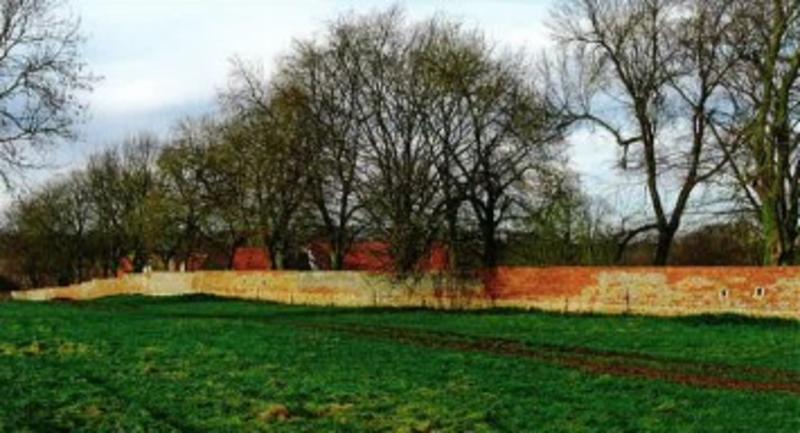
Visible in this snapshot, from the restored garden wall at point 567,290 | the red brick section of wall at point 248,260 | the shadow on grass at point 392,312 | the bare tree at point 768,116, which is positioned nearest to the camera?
the shadow on grass at point 392,312

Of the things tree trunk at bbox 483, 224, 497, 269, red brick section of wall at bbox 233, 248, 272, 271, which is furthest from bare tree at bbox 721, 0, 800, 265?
red brick section of wall at bbox 233, 248, 272, 271

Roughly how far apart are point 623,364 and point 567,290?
15.3 meters

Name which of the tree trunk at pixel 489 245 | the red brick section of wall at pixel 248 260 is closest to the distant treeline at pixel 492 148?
the tree trunk at pixel 489 245

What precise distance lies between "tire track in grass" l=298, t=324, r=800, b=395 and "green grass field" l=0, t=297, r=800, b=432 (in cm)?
4

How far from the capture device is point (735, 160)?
113 feet

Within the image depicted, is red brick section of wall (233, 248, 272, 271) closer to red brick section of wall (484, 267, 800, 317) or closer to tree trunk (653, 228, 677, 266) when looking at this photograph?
tree trunk (653, 228, 677, 266)

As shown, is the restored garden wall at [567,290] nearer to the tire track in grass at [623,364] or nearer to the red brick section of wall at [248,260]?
the tire track in grass at [623,364]

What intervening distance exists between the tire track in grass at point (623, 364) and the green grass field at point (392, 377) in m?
0.04

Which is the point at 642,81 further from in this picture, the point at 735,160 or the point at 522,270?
the point at 522,270

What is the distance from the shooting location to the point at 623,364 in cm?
1872

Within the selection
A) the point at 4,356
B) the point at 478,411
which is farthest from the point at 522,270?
the point at 478,411

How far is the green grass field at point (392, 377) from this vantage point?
12.1 m

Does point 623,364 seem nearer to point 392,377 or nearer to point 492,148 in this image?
point 392,377

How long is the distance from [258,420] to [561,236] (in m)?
35.5
